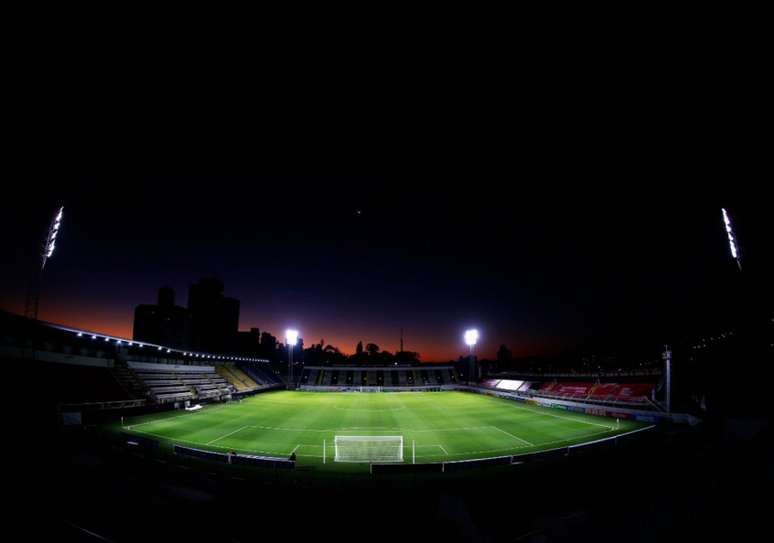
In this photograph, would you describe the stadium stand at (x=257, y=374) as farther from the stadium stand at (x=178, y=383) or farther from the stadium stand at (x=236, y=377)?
the stadium stand at (x=178, y=383)

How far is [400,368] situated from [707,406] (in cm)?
5759

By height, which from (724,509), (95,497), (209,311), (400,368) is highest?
(209,311)

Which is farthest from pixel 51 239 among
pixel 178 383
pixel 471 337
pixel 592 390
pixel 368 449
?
pixel 471 337

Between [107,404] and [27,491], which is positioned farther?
[107,404]

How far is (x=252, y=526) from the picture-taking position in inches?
304

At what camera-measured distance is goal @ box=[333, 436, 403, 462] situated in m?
16.8

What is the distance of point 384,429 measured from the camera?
2500cm

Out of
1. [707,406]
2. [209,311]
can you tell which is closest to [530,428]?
[707,406]

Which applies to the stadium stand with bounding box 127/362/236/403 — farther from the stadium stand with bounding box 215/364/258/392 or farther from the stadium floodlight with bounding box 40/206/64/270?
the stadium floodlight with bounding box 40/206/64/270

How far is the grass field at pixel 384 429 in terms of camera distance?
18.9 m

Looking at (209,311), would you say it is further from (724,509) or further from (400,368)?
(724,509)

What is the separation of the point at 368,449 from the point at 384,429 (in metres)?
7.74

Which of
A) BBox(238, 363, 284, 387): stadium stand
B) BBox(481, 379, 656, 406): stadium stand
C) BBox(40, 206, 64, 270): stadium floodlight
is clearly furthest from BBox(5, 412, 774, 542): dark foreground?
BBox(238, 363, 284, 387): stadium stand

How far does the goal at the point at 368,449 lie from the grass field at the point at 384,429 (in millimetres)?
710
